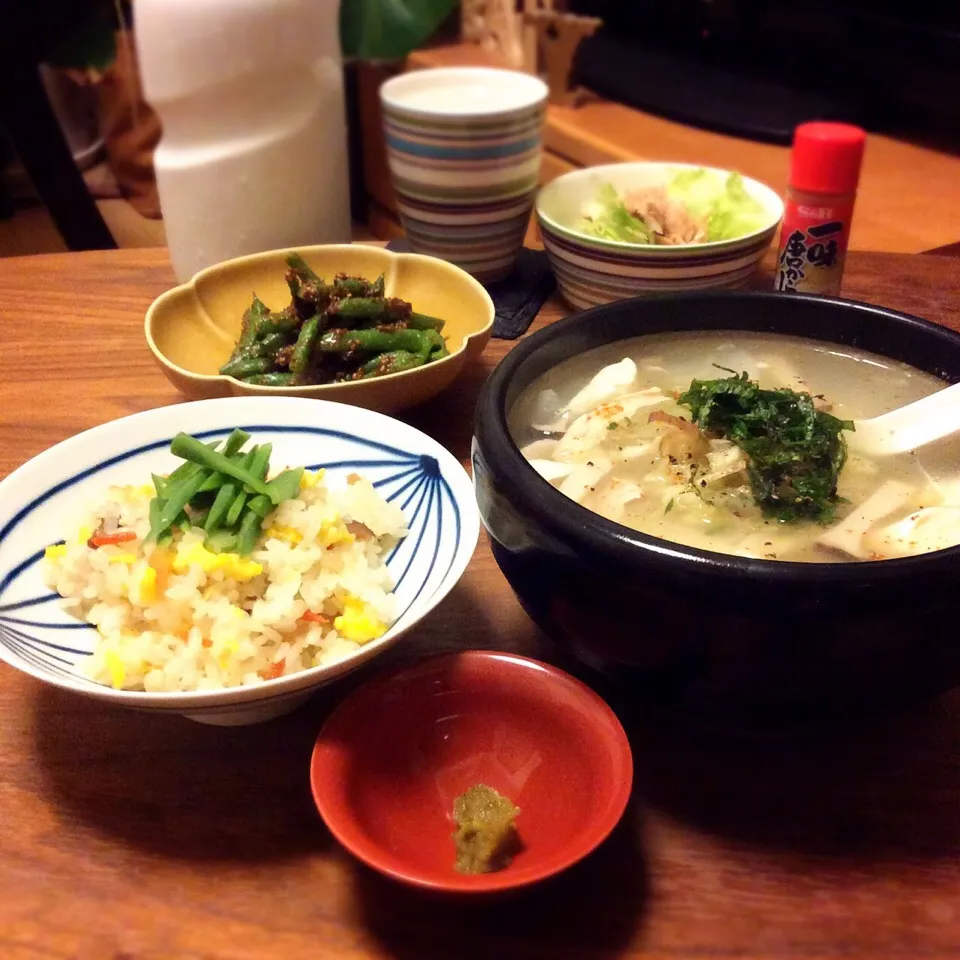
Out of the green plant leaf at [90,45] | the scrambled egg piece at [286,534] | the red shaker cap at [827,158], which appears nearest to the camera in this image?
the scrambled egg piece at [286,534]

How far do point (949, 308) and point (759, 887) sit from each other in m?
1.15

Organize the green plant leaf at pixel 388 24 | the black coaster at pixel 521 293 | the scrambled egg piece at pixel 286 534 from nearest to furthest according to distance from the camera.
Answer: the scrambled egg piece at pixel 286 534, the black coaster at pixel 521 293, the green plant leaf at pixel 388 24

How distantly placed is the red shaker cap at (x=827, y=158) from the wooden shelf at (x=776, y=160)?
65 cm

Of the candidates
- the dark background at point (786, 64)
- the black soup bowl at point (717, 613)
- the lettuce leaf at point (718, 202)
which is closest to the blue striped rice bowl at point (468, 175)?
the lettuce leaf at point (718, 202)

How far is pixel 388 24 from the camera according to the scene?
95.0 inches

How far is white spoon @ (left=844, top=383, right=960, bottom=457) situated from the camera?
33.8 inches

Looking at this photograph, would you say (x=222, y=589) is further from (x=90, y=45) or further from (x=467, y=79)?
(x=90, y=45)

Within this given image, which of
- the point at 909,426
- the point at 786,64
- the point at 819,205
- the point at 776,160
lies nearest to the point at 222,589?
the point at 909,426

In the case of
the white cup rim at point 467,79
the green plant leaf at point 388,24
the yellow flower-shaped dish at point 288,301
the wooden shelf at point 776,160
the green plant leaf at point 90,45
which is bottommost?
the wooden shelf at point 776,160

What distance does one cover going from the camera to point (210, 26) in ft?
4.91

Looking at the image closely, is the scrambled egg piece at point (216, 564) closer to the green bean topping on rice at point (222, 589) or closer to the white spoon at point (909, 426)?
the green bean topping on rice at point (222, 589)

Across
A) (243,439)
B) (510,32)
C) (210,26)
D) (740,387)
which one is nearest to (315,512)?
(243,439)

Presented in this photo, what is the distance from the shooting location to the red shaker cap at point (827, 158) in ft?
4.35

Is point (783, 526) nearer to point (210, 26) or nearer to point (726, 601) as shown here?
point (726, 601)
